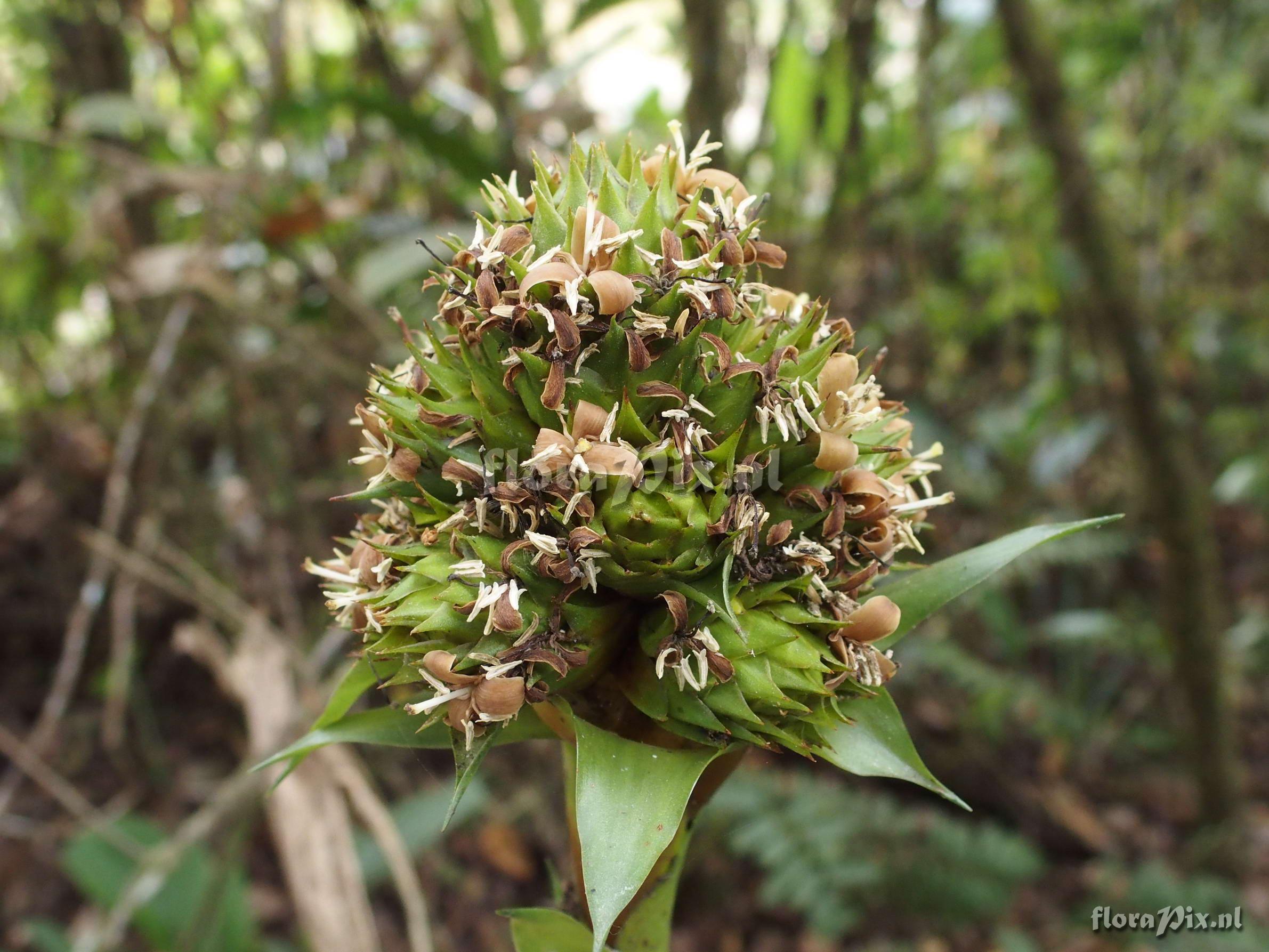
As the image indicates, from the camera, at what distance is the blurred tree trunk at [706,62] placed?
2881 millimetres

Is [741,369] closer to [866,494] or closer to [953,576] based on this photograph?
[866,494]

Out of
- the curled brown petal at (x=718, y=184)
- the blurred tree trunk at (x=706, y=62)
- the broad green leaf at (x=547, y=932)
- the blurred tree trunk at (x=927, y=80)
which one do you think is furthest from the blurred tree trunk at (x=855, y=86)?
the broad green leaf at (x=547, y=932)

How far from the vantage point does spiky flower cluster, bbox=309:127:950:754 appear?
1.01 metres

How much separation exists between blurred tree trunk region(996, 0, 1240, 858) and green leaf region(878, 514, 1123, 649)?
3.11 meters

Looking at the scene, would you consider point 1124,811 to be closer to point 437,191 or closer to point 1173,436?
point 1173,436

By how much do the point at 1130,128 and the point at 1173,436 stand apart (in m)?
2.77

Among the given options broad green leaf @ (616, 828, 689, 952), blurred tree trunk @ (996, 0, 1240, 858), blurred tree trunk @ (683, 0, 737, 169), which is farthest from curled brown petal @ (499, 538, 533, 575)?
blurred tree trunk @ (996, 0, 1240, 858)

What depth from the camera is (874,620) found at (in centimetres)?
107

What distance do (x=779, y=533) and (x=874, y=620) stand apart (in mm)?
156

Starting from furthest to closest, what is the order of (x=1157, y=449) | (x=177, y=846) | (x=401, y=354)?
(x=1157, y=449) → (x=401, y=354) → (x=177, y=846)

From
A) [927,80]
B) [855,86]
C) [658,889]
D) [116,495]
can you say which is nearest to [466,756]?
[658,889]

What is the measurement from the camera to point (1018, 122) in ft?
17.7

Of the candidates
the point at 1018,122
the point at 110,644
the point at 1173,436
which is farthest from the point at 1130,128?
the point at 110,644

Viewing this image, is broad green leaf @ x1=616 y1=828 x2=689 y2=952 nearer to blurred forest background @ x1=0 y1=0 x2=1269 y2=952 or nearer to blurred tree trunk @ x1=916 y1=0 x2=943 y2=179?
blurred forest background @ x1=0 y1=0 x2=1269 y2=952
